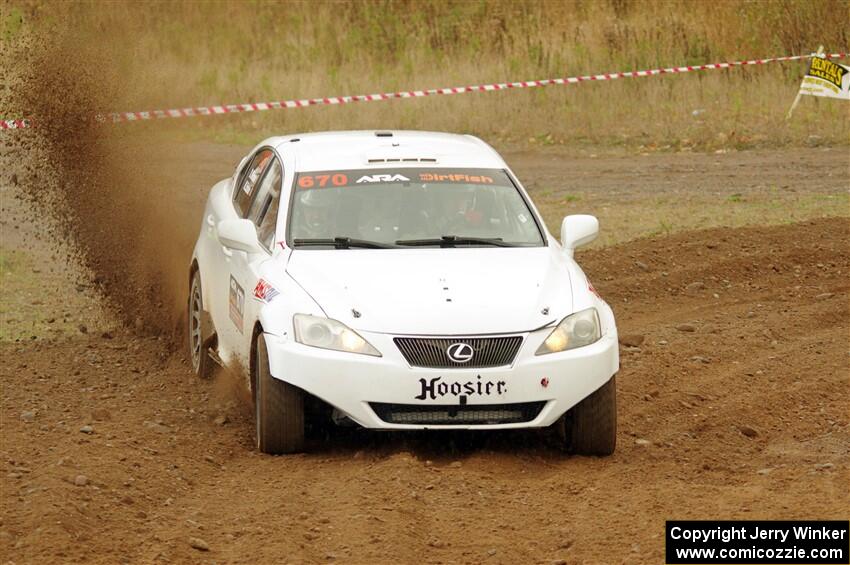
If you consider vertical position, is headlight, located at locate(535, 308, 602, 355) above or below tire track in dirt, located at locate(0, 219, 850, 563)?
above

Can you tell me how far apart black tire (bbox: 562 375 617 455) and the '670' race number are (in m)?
2.12

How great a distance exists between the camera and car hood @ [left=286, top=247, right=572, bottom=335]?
8148 mm

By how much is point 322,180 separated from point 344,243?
0.64 m

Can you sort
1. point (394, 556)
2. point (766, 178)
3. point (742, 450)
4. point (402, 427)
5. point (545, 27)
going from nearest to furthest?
point (394, 556) → point (402, 427) → point (742, 450) → point (766, 178) → point (545, 27)

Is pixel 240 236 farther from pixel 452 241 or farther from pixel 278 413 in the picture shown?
pixel 278 413

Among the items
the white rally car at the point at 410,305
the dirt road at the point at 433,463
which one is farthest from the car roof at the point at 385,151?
the dirt road at the point at 433,463

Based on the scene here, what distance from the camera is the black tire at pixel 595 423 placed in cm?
837

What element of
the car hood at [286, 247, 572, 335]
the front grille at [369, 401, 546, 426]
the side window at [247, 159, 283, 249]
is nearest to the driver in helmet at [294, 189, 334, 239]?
the side window at [247, 159, 283, 249]

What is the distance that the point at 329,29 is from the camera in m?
30.8

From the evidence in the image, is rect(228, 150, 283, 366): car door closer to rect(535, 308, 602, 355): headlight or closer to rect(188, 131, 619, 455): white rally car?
rect(188, 131, 619, 455): white rally car

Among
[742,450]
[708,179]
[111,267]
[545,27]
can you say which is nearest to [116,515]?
[742,450]

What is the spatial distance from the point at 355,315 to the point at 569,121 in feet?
56.7

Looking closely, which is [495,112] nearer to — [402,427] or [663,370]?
[663,370]

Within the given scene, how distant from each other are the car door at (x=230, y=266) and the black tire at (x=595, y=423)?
200cm
